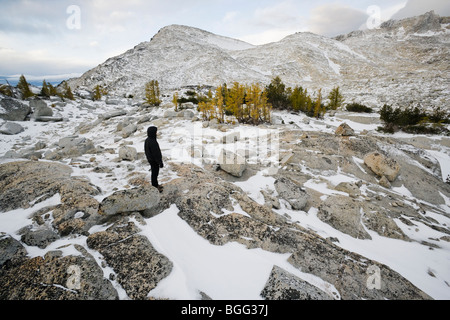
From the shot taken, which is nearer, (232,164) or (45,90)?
(232,164)

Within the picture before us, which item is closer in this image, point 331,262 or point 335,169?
point 331,262

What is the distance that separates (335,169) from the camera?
22.3ft

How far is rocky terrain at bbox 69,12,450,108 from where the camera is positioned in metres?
26.9

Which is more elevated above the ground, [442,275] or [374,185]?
[374,185]

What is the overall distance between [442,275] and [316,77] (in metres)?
50.9

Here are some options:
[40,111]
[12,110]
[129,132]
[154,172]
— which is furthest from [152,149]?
[12,110]

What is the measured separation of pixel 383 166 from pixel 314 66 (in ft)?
175

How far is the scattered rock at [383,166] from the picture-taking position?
650 cm

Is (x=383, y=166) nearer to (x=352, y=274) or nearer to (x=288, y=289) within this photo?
(x=352, y=274)

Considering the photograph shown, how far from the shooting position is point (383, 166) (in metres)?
6.58

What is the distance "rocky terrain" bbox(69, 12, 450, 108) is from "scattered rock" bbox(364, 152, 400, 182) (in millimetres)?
18995

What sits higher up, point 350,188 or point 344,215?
point 350,188
